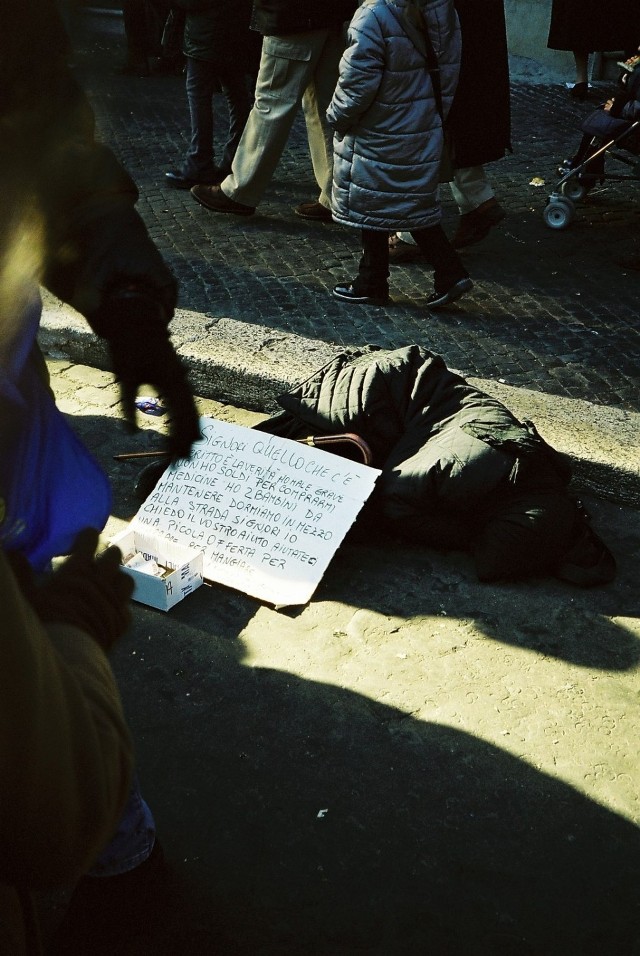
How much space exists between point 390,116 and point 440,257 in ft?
2.42

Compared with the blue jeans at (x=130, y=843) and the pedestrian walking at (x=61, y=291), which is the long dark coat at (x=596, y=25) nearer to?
the pedestrian walking at (x=61, y=291)

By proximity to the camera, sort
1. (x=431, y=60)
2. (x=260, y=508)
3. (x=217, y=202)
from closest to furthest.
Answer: (x=260, y=508) → (x=431, y=60) → (x=217, y=202)

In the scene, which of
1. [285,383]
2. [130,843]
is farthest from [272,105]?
[130,843]

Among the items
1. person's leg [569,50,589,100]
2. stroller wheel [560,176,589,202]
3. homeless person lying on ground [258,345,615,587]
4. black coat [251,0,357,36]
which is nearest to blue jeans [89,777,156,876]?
homeless person lying on ground [258,345,615,587]

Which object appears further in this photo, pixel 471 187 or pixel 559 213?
pixel 559 213

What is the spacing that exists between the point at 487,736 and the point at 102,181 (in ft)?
5.73

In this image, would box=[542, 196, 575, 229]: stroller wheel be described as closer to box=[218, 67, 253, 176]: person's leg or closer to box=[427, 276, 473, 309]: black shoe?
box=[427, 276, 473, 309]: black shoe

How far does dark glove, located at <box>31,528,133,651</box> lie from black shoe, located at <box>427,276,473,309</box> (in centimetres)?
393

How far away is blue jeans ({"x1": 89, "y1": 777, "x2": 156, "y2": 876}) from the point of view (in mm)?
1974

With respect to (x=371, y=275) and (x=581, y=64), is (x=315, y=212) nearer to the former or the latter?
(x=371, y=275)

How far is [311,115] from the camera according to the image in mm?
6160

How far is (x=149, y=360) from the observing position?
156 centimetres

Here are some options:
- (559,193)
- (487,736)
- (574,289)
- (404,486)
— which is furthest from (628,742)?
(559,193)

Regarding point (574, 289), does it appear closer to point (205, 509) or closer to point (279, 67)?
point (279, 67)
